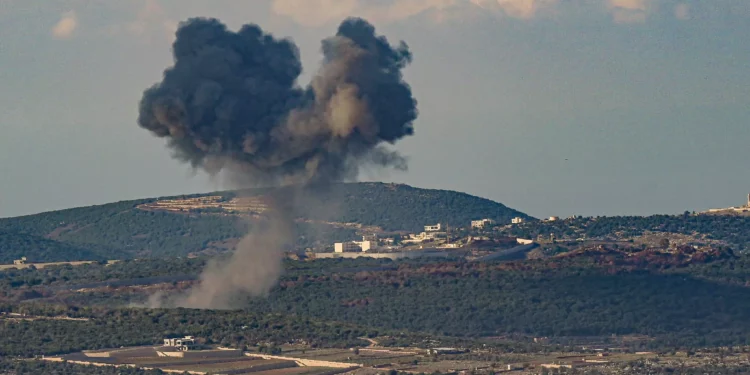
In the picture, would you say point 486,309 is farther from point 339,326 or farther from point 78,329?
point 78,329

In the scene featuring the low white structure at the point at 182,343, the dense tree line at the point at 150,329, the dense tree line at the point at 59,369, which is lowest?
the dense tree line at the point at 59,369

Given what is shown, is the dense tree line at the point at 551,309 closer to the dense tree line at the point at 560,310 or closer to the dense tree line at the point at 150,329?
the dense tree line at the point at 560,310

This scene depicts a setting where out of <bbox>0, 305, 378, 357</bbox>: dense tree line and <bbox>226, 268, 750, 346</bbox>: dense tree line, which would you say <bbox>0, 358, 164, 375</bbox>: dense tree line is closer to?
<bbox>0, 305, 378, 357</bbox>: dense tree line

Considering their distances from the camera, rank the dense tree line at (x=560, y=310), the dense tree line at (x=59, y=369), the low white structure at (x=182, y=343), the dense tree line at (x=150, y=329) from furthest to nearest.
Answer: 1. the dense tree line at (x=560, y=310)
2. the dense tree line at (x=150, y=329)
3. the low white structure at (x=182, y=343)
4. the dense tree line at (x=59, y=369)

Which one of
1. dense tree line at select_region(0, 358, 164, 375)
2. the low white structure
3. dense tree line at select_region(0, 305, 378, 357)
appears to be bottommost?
dense tree line at select_region(0, 358, 164, 375)

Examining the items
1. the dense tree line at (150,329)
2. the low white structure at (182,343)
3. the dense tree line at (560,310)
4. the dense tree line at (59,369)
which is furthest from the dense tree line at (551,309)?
the dense tree line at (59,369)

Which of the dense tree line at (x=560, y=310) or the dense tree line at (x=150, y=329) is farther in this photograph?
the dense tree line at (x=560, y=310)

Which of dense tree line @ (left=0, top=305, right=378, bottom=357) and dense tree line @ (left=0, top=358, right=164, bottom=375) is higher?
dense tree line @ (left=0, top=305, right=378, bottom=357)

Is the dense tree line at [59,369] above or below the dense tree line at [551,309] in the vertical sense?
below

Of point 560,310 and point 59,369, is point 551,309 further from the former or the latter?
point 59,369

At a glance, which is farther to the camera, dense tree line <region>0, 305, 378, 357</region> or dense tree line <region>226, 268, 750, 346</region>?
dense tree line <region>226, 268, 750, 346</region>

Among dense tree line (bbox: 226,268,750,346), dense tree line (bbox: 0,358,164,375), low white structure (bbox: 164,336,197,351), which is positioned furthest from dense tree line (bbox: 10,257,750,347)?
dense tree line (bbox: 0,358,164,375)

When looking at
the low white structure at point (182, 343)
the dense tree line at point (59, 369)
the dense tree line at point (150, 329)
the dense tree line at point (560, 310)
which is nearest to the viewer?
the dense tree line at point (59, 369)

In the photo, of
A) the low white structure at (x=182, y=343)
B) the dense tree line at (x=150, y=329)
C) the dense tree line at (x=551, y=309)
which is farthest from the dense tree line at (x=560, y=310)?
the low white structure at (x=182, y=343)
